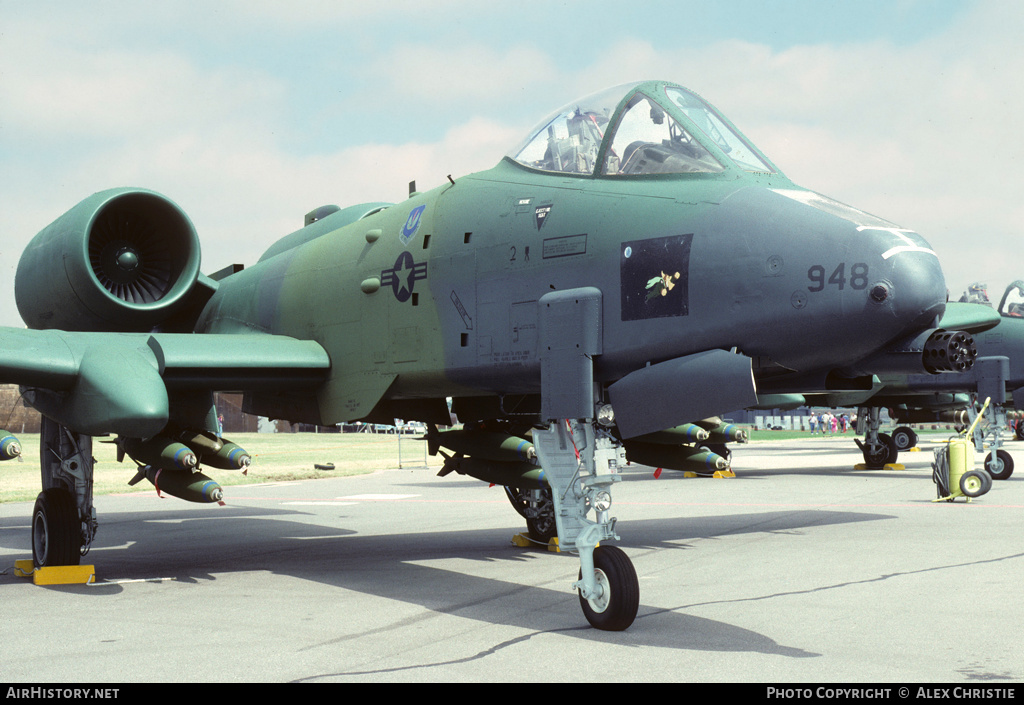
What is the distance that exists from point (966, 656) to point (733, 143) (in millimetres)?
4056

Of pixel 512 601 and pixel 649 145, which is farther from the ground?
pixel 649 145

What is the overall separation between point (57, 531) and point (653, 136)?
7.28 metres

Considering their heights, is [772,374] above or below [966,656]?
above

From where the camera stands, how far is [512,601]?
8.37 m

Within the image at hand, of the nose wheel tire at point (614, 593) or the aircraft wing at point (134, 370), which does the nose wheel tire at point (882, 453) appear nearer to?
the aircraft wing at point (134, 370)

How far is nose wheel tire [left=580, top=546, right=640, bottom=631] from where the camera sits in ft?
22.1

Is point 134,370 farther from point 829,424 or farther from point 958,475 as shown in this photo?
point 829,424

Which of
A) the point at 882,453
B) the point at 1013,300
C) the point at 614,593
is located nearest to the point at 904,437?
the point at 882,453

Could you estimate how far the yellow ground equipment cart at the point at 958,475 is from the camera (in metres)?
17.7

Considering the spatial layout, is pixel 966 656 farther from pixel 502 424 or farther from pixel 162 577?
pixel 162 577
